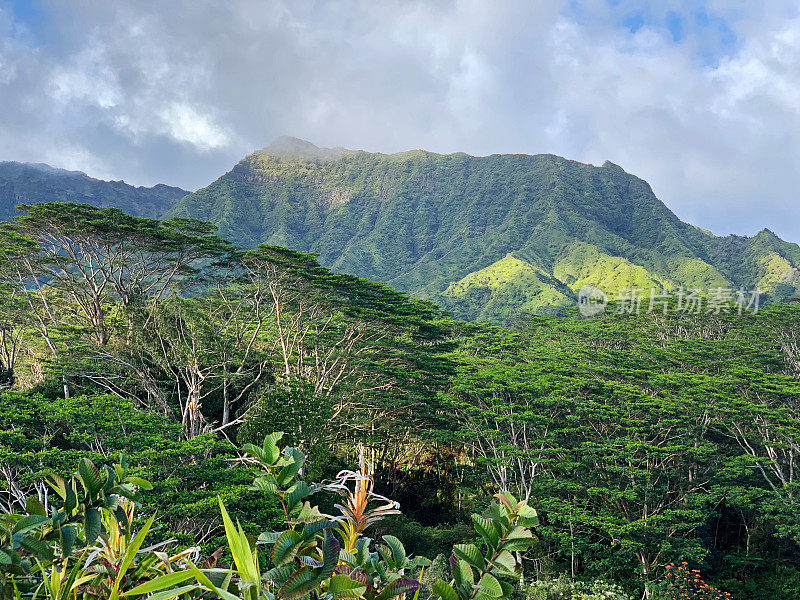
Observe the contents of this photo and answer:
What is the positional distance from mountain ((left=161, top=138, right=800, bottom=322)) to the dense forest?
32.6 metres

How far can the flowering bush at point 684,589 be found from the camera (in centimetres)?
1132

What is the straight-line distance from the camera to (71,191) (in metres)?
93.3

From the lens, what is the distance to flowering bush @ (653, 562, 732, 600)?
11320 mm

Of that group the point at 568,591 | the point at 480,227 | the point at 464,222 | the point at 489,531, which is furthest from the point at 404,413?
the point at 464,222

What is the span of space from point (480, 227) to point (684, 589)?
265ft

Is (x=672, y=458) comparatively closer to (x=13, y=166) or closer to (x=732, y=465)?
(x=732, y=465)

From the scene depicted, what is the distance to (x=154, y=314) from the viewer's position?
16312 mm

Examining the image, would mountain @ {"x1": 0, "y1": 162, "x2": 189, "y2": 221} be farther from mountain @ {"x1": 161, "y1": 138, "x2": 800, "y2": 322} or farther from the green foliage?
the green foliage

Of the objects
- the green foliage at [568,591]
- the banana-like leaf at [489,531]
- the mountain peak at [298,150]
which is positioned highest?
the mountain peak at [298,150]

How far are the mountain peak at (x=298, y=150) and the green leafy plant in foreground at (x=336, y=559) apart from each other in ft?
375

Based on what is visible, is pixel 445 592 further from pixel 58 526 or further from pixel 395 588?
pixel 58 526

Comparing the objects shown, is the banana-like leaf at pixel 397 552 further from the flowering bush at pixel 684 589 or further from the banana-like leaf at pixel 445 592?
the flowering bush at pixel 684 589

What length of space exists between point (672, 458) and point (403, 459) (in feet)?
34.7

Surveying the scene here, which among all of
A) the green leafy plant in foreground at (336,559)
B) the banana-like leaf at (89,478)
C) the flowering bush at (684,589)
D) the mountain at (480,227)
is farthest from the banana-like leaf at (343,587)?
the mountain at (480,227)
